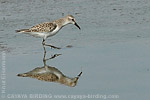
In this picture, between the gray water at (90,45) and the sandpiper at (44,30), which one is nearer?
the gray water at (90,45)

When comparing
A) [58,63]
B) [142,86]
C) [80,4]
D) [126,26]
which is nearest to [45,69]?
[58,63]

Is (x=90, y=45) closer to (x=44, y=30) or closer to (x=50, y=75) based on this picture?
(x=44, y=30)

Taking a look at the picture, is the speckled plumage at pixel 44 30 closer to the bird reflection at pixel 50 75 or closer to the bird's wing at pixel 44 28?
the bird's wing at pixel 44 28

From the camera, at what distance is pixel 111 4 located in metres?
14.3

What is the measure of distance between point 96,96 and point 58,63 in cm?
204

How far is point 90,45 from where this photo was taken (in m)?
10.7

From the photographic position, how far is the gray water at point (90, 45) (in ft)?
26.6

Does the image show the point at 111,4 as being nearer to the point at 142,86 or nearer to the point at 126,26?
the point at 126,26

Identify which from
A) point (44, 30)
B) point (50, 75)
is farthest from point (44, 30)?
point (50, 75)

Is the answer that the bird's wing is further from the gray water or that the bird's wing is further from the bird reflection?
the bird reflection

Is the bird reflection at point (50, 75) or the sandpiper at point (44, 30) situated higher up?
the bird reflection at point (50, 75)

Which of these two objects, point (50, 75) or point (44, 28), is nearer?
point (50, 75)

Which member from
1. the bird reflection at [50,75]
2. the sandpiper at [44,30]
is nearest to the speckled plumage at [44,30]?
the sandpiper at [44,30]

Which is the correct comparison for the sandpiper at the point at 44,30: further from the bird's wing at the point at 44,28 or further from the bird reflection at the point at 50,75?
the bird reflection at the point at 50,75
